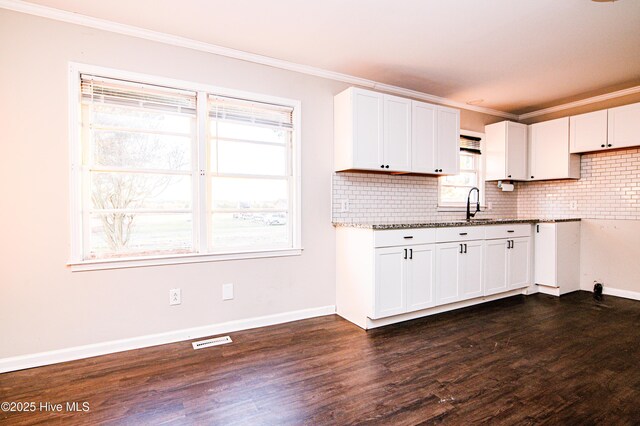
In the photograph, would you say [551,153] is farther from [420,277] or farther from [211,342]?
[211,342]

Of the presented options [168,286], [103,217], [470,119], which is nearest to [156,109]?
[103,217]

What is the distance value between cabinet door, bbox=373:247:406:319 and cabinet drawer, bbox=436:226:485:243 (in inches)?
21.6

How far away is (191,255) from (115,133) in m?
1.16

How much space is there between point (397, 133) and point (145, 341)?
3066 mm

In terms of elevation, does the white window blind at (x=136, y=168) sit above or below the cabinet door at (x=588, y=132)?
below

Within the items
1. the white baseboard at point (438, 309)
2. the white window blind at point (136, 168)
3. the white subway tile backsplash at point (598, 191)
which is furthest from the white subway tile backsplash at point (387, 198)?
the white window blind at point (136, 168)

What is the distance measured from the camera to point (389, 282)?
308 centimetres

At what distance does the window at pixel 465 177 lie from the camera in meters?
4.52

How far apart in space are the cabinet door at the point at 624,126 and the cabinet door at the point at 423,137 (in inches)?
88.3

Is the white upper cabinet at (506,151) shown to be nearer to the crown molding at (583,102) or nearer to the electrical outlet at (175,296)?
the crown molding at (583,102)

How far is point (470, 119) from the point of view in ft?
15.4

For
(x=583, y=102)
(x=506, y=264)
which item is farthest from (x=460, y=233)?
(x=583, y=102)

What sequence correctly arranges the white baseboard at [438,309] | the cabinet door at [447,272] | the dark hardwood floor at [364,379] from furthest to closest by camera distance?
the cabinet door at [447,272] < the white baseboard at [438,309] < the dark hardwood floor at [364,379]

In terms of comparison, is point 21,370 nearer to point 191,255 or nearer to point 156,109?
point 191,255
